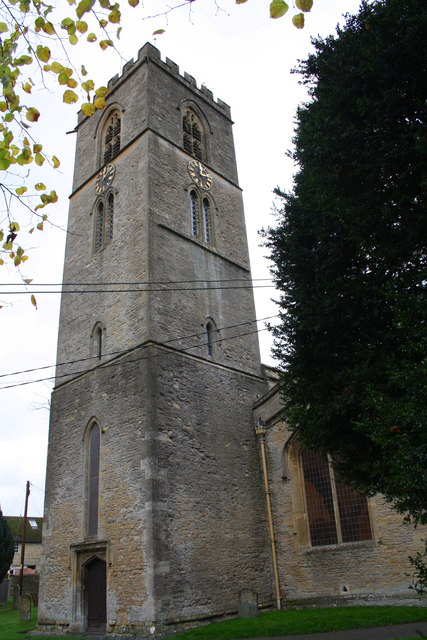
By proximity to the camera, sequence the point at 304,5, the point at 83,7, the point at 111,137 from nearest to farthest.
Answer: the point at 304,5 < the point at 83,7 < the point at 111,137

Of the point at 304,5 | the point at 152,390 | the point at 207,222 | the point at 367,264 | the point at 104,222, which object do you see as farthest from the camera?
the point at 207,222

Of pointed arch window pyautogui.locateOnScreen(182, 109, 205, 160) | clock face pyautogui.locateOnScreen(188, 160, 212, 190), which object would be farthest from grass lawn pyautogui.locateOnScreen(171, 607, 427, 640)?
pointed arch window pyautogui.locateOnScreen(182, 109, 205, 160)

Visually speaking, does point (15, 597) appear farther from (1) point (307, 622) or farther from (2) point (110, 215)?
(1) point (307, 622)

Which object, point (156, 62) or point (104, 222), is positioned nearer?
point (104, 222)

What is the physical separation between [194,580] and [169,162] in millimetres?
14267

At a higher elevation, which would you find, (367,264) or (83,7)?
(367,264)

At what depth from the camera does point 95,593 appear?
48.9 ft

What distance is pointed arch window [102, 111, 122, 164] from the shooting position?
2236 centimetres

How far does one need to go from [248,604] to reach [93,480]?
5572 mm

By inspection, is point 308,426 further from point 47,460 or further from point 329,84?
point 47,460

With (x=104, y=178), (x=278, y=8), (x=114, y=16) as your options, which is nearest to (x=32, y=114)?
(x=114, y=16)

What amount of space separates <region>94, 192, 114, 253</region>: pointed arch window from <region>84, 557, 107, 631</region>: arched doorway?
10744 mm

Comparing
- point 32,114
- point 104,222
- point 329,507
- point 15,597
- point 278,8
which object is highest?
point 104,222

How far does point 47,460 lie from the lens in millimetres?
17891
